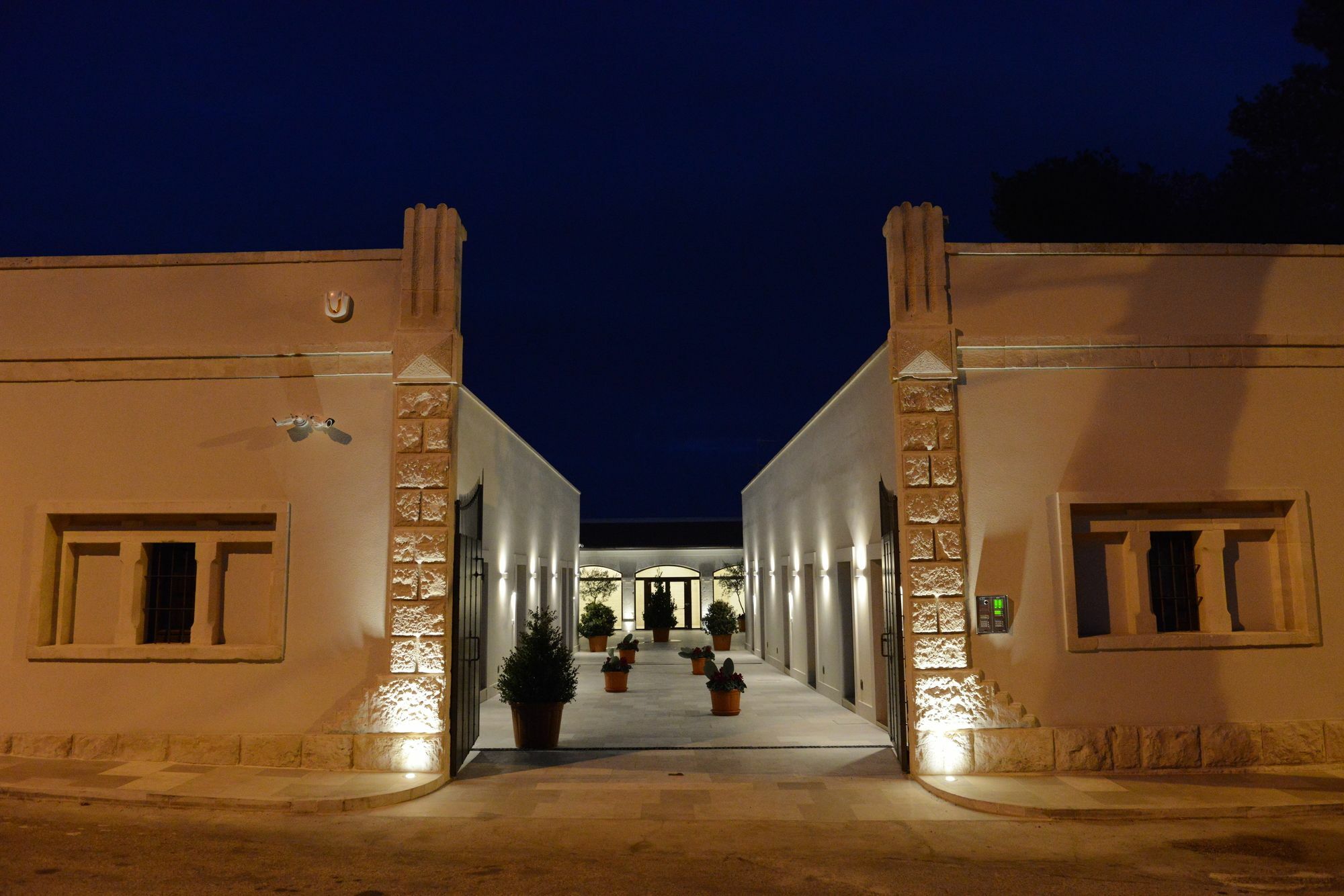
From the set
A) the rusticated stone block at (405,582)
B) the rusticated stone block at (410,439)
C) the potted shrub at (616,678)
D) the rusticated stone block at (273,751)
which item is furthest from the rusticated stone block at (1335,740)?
the potted shrub at (616,678)

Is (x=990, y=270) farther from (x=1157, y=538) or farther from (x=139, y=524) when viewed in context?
(x=139, y=524)

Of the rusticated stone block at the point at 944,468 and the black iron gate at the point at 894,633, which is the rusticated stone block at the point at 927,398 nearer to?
the rusticated stone block at the point at 944,468

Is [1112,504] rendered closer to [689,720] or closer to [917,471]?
[917,471]

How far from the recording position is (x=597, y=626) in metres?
26.0

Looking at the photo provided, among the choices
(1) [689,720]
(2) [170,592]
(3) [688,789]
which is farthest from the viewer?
(1) [689,720]

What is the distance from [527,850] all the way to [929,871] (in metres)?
2.96

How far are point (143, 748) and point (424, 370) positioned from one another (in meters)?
4.95

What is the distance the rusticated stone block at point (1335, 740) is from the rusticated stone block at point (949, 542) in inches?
163

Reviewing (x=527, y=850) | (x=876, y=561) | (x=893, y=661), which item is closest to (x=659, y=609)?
(x=876, y=561)

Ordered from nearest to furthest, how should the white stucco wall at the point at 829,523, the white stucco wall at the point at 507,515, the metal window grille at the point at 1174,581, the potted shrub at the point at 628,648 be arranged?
the metal window grille at the point at 1174,581 < the white stucco wall at the point at 829,523 < the white stucco wall at the point at 507,515 < the potted shrub at the point at 628,648

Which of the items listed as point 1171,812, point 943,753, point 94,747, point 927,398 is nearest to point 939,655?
point 943,753

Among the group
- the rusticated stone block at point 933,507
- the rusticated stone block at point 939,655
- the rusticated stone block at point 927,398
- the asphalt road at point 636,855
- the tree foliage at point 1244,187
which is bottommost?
the asphalt road at point 636,855

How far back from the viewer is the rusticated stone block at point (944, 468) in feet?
31.2

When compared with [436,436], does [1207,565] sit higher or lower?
lower
